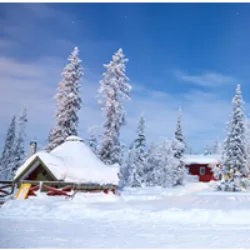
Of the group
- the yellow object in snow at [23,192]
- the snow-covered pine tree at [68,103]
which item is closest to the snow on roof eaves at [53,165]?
the yellow object in snow at [23,192]

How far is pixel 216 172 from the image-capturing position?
38562 mm

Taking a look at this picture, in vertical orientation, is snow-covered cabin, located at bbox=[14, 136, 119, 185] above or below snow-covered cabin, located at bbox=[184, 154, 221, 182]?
below

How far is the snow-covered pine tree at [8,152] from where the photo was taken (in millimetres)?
53625

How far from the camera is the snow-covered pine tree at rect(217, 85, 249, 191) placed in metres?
36.4

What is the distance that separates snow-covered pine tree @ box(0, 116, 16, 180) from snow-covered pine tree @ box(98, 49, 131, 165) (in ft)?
89.6

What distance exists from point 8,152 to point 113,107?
3704cm

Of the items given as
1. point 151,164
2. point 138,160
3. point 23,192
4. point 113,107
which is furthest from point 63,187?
point 151,164

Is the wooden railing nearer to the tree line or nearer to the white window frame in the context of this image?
the tree line

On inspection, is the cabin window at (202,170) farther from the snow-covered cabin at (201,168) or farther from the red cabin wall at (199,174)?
the red cabin wall at (199,174)

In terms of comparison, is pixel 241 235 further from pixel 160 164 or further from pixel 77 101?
pixel 160 164

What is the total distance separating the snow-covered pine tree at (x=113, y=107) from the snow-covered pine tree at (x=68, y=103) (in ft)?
8.32

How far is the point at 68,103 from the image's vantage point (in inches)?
1238

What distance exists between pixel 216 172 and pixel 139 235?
1265 inches

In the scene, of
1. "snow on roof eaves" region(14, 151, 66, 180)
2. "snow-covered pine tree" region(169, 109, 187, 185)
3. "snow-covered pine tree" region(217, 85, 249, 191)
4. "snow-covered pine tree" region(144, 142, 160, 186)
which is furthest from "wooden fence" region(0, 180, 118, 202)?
"snow-covered pine tree" region(169, 109, 187, 185)
